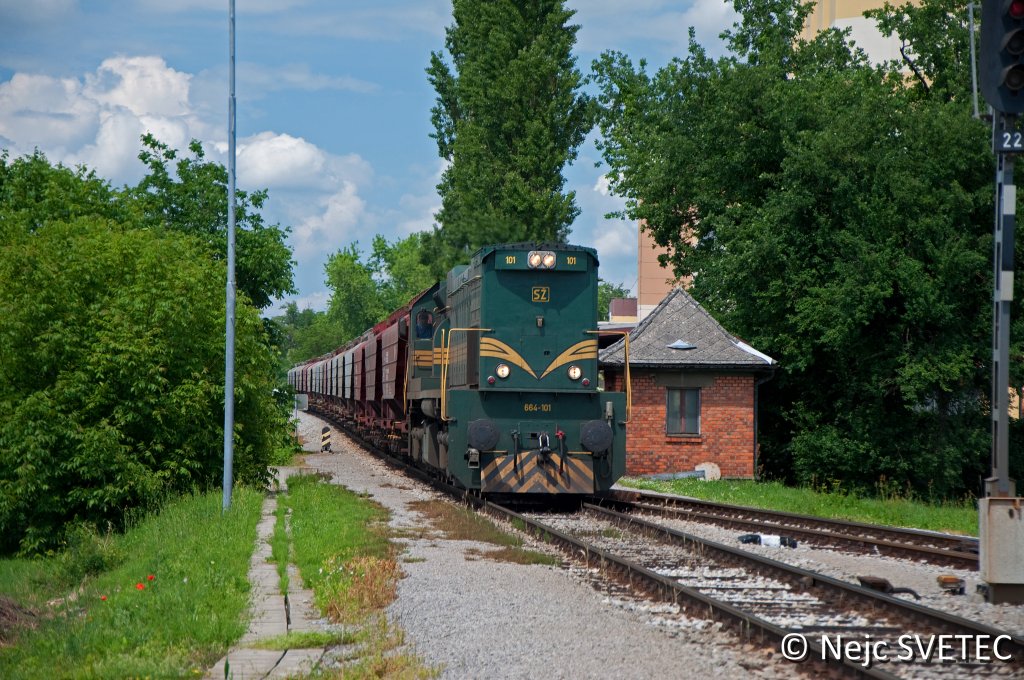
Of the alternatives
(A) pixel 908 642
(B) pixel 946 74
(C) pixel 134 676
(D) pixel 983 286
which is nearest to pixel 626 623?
(A) pixel 908 642

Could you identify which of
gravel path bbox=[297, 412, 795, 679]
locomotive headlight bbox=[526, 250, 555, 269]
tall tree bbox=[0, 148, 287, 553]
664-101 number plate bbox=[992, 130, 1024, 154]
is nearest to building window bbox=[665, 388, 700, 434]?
tall tree bbox=[0, 148, 287, 553]

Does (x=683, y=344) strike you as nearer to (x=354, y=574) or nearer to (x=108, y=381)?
(x=108, y=381)

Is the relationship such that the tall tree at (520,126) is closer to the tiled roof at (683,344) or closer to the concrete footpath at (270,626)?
the tiled roof at (683,344)

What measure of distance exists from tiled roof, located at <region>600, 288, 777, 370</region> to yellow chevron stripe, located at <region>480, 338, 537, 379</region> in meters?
9.97

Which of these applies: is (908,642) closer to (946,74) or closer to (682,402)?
(682,402)

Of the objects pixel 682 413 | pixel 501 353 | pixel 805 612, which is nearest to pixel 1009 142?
pixel 805 612

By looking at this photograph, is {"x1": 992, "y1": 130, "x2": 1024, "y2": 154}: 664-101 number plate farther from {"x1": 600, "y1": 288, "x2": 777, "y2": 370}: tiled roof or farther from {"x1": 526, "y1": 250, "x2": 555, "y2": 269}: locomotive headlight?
{"x1": 600, "y1": 288, "x2": 777, "y2": 370}: tiled roof

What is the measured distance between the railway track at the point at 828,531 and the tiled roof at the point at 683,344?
26.0 ft

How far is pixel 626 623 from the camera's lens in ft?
30.0

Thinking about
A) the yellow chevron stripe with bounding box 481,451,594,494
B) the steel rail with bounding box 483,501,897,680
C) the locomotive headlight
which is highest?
the locomotive headlight

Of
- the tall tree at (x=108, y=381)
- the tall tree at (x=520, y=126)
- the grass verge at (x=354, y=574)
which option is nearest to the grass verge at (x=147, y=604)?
the grass verge at (x=354, y=574)

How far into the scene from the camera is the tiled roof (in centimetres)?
2753

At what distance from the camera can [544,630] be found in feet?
28.9

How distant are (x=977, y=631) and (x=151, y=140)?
30.5 meters
